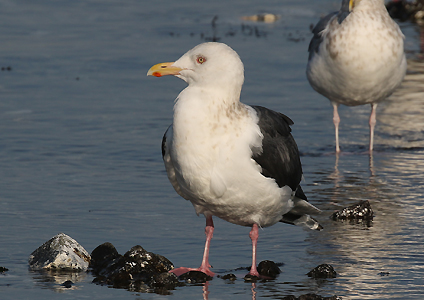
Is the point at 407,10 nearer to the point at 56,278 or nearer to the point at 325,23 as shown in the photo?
the point at 325,23

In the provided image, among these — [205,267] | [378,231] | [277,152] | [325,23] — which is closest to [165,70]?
[277,152]

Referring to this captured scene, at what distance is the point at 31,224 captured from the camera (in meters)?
8.83

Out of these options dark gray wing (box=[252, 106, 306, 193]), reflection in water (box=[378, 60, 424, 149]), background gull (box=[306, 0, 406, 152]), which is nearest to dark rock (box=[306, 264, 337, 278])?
dark gray wing (box=[252, 106, 306, 193])

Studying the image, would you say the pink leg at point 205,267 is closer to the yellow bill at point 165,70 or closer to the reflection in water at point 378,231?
the reflection in water at point 378,231

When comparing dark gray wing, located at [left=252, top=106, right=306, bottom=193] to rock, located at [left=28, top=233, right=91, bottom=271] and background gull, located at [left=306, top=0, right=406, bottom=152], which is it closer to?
rock, located at [left=28, top=233, right=91, bottom=271]

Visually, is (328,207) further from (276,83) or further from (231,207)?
(276,83)

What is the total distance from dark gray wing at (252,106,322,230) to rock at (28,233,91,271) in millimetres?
1831

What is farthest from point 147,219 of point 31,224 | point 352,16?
point 352,16

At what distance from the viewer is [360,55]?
12398 mm

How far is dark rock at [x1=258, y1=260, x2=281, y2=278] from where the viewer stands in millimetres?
7410

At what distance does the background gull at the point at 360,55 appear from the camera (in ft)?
40.7

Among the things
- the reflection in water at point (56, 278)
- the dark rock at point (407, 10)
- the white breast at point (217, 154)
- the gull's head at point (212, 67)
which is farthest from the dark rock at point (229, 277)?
the dark rock at point (407, 10)

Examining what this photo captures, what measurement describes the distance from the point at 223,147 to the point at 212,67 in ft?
2.40

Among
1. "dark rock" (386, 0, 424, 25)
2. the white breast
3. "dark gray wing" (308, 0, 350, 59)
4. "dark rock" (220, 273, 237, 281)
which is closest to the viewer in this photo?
the white breast
